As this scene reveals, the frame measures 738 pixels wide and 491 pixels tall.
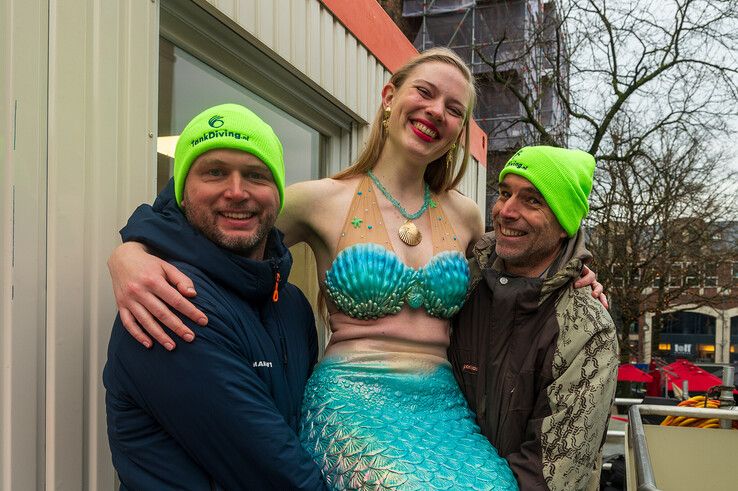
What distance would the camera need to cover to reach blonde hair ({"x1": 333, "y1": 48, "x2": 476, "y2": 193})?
87.8 inches

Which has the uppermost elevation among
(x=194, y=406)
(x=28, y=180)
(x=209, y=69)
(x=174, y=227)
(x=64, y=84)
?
(x=209, y=69)

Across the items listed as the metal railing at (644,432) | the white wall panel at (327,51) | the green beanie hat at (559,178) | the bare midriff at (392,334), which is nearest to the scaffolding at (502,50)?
the white wall panel at (327,51)

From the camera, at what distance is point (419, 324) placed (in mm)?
2045

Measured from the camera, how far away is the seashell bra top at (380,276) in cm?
200

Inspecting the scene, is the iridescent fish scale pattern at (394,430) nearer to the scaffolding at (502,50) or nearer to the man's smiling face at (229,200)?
the man's smiling face at (229,200)

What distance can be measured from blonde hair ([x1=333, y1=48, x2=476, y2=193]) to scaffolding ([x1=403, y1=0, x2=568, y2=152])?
8.70m

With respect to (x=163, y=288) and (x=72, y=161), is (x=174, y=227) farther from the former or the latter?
(x=72, y=161)

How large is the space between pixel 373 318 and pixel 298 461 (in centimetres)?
73

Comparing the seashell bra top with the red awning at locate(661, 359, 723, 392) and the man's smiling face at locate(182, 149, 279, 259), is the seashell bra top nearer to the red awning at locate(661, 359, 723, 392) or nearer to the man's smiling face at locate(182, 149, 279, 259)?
the man's smiling face at locate(182, 149, 279, 259)

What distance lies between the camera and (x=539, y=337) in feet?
6.08

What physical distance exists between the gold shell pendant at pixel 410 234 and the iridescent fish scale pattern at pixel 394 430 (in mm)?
450

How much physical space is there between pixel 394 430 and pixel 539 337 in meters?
0.56

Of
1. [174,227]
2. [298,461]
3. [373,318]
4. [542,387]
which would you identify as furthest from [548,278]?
[174,227]

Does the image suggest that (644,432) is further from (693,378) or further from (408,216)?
(693,378)
